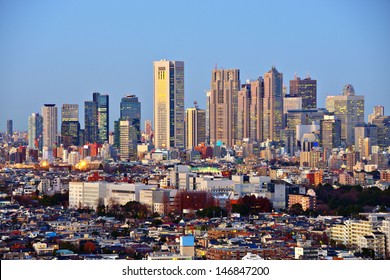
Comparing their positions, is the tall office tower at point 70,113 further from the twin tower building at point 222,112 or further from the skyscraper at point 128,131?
the twin tower building at point 222,112

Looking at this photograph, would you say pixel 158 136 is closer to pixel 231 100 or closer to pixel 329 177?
pixel 231 100

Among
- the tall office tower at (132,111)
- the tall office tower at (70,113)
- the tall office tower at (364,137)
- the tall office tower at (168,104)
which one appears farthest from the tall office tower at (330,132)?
the tall office tower at (70,113)

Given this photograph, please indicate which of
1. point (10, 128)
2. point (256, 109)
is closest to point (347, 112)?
point (256, 109)

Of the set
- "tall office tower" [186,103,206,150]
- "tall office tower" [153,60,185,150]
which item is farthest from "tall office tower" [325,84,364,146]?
"tall office tower" [153,60,185,150]

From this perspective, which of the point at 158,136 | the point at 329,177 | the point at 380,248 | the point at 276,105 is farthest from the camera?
the point at 276,105
